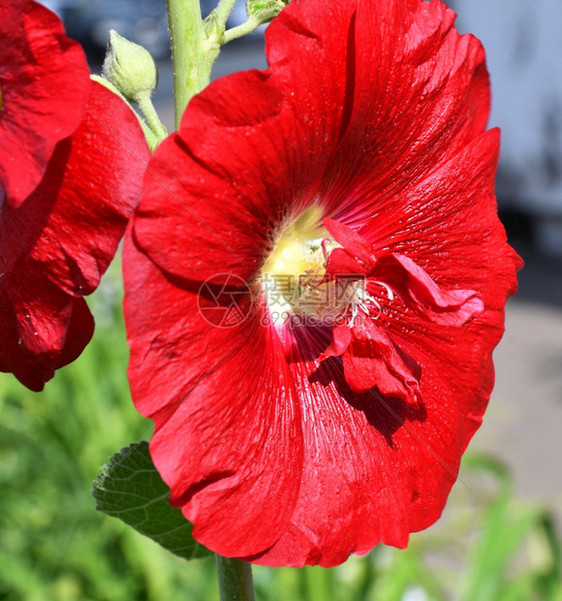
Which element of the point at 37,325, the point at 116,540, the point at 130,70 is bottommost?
the point at 116,540

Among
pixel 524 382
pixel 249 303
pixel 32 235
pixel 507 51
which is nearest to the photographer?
pixel 32 235

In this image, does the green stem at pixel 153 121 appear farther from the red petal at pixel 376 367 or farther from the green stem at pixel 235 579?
the green stem at pixel 235 579

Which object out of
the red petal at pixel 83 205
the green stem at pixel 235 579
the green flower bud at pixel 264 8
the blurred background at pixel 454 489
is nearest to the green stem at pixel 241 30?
the green flower bud at pixel 264 8

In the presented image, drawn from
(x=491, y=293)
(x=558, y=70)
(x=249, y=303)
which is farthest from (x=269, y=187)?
(x=558, y=70)

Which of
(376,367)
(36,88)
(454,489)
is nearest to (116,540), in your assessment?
(454,489)

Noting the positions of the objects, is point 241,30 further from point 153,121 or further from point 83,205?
point 83,205

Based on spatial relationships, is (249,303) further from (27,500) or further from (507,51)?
(507,51)

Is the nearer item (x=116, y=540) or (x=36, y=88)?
(x=36, y=88)
